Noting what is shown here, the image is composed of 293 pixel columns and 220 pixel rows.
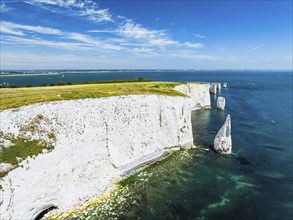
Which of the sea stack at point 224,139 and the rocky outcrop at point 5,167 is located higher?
the rocky outcrop at point 5,167

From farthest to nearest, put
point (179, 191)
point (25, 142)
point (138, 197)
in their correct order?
point (179, 191) → point (138, 197) → point (25, 142)

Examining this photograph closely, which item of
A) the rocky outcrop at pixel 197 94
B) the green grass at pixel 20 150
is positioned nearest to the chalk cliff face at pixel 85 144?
the green grass at pixel 20 150

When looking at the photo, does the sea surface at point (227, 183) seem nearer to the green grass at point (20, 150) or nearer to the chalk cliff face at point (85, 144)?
the chalk cliff face at point (85, 144)

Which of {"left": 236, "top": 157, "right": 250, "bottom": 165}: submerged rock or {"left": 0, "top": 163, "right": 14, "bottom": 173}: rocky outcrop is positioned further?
{"left": 236, "top": 157, "right": 250, "bottom": 165}: submerged rock

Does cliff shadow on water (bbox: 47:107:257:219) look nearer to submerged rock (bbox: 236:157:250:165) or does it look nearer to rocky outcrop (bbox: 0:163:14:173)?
submerged rock (bbox: 236:157:250:165)

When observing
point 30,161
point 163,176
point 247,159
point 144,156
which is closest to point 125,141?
point 144,156

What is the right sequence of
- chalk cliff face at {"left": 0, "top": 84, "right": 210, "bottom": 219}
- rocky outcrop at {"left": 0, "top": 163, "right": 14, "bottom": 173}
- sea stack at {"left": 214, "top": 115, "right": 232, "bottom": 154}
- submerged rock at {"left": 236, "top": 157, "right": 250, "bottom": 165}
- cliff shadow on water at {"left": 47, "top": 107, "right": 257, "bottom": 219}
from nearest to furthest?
rocky outcrop at {"left": 0, "top": 163, "right": 14, "bottom": 173} < chalk cliff face at {"left": 0, "top": 84, "right": 210, "bottom": 219} < cliff shadow on water at {"left": 47, "top": 107, "right": 257, "bottom": 219} < submerged rock at {"left": 236, "top": 157, "right": 250, "bottom": 165} < sea stack at {"left": 214, "top": 115, "right": 232, "bottom": 154}

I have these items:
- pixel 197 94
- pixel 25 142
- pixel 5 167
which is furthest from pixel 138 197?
pixel 197 94

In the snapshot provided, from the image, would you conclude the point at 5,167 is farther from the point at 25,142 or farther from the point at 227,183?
the point at 227,183

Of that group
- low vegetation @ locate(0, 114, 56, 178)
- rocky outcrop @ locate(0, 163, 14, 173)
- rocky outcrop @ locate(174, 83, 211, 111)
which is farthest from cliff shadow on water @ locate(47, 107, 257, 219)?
rocky outcrop @ locate(174, 83, 211, 111)
